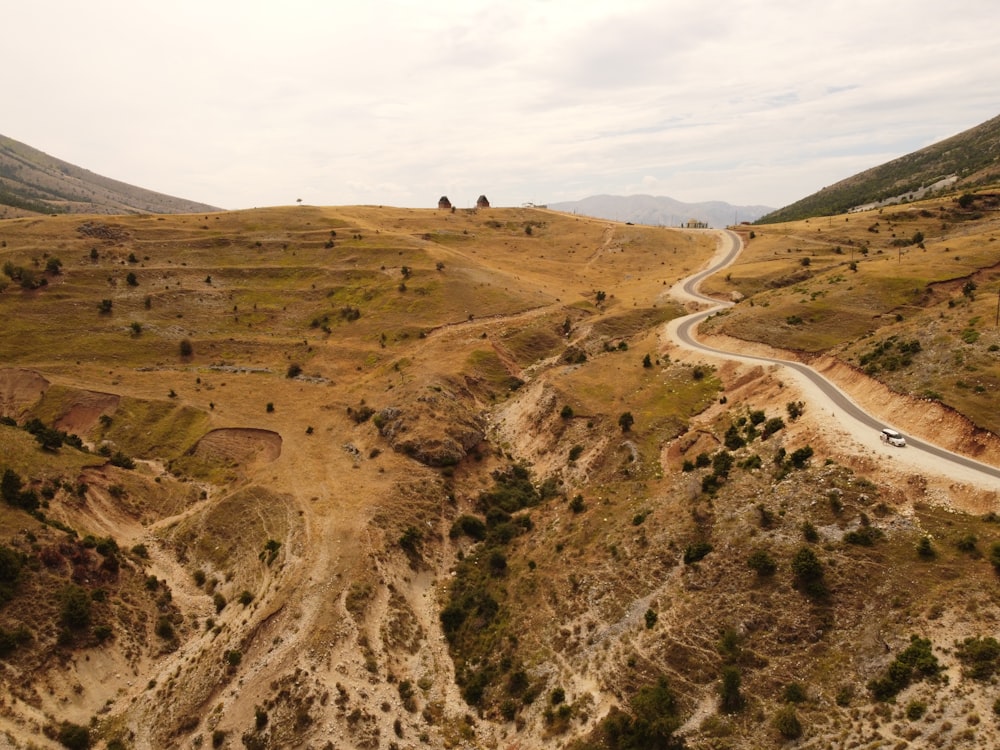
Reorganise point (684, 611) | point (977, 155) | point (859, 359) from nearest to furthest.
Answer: point (684, 611) → point (859, 359) → point (977, 155)

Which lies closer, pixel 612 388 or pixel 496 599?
pixel 496 599

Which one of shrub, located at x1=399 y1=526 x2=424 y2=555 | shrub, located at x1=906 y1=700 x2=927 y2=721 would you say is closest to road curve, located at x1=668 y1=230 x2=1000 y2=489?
shrub, located at x1=906 y1=700 x2=927 y2=721

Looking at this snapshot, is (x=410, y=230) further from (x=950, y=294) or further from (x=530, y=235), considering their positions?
(x=950, y=294)

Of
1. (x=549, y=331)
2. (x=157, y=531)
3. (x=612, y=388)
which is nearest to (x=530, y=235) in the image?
(x=549, y=331)

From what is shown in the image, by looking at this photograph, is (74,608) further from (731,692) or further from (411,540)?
(731,692)

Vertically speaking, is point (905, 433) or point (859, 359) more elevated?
point (859, 359)

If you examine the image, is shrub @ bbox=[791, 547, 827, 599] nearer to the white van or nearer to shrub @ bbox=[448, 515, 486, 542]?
the white van

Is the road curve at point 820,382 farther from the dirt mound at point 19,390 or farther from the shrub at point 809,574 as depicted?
the dirt mound at point 19,390
